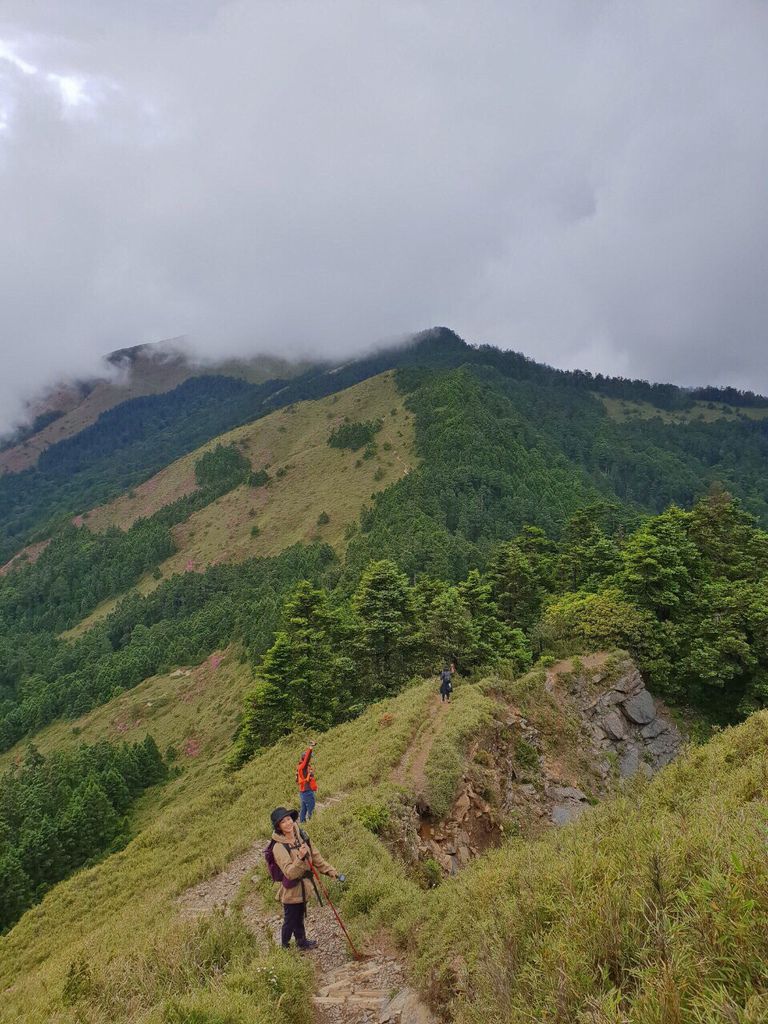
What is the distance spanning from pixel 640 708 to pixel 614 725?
249 centimetres

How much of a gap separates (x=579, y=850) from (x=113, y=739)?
83.2 m

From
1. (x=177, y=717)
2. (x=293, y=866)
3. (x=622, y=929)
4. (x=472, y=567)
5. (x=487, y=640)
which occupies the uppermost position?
(x=622, y=929)

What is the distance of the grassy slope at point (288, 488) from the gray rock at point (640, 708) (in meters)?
69.3

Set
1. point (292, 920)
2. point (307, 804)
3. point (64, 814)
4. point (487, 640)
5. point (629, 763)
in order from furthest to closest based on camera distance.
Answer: point (64, 814), point (487, 640), point (629, 763), point (307, 804), point (292, 920)

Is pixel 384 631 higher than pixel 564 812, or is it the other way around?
pixel 384 631

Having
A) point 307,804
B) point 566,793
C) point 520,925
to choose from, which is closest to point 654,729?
point 566,793

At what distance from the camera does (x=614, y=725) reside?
27438mm

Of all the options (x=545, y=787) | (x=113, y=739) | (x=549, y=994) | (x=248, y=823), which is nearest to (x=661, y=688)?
(x=545, y=787)

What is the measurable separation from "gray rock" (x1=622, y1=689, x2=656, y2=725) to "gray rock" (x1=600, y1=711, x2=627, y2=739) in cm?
78

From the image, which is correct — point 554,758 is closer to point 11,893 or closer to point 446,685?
point 446,685

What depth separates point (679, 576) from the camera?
33.1 meters

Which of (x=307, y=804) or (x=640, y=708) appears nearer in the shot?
(x=307, y=804)

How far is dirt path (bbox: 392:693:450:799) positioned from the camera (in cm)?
1667

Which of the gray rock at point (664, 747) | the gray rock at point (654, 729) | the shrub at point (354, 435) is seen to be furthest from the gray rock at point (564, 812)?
the shrub at point (354, 435)
